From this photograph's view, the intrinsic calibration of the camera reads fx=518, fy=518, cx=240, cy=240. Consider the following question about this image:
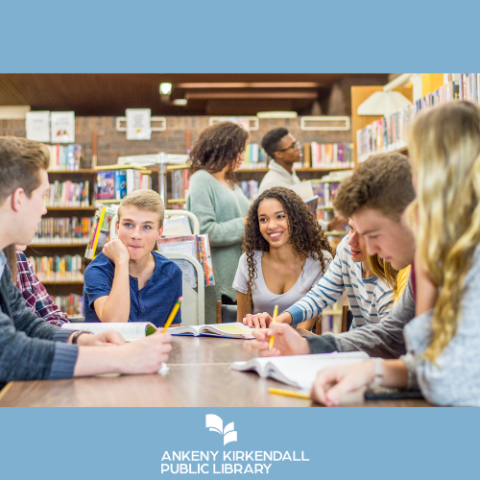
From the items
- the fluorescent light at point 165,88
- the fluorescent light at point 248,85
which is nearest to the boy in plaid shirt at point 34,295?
the fluorescent light at point 165,88

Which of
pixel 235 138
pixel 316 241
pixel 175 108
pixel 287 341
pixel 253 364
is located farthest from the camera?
pixel 175 108

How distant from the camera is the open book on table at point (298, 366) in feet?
2.95

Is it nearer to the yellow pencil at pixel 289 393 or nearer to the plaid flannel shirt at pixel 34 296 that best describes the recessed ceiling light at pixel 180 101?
the plaid flannel shirt at pixel 34 296

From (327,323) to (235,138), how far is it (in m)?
3.26

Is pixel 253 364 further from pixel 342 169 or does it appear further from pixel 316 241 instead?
pixel 342 169

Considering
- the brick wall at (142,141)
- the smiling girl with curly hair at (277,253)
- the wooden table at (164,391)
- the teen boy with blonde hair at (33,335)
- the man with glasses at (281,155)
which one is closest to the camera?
the wooden table at (164,391)

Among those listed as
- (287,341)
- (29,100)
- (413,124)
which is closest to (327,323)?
(287,341)

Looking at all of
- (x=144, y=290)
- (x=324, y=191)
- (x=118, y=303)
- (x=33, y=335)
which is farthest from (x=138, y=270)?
(x=324, y=191)

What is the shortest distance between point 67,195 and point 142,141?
102 cm

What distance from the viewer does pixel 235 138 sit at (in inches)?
105

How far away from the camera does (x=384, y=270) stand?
1.53m

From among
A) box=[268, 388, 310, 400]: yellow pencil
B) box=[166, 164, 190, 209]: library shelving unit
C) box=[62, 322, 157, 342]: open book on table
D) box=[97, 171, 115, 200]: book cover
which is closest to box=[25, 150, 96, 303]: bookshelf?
box=[97, 171, 115, 200]: book cover

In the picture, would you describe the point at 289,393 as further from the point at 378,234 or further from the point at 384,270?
the point at 384,270
